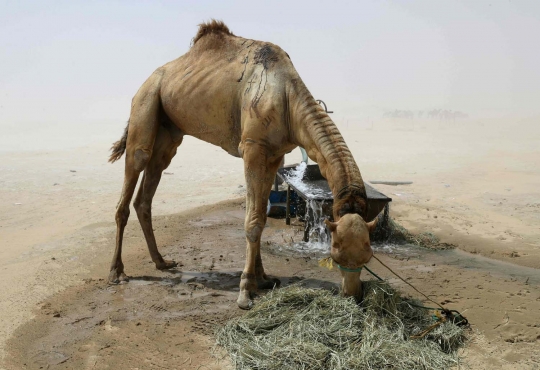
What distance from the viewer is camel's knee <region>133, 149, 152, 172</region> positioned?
222 inches

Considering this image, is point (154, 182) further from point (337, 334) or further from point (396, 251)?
point (396, 251)

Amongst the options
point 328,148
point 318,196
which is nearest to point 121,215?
point 318,196

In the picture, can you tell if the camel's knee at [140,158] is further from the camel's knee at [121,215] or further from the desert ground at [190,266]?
the desert ground at [190,266]

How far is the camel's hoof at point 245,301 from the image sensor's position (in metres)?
4.71

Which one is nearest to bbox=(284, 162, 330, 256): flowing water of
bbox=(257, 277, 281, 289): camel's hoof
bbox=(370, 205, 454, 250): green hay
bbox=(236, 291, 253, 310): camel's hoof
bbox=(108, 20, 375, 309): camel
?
bbox=(370, 205, 454, 250): green hay

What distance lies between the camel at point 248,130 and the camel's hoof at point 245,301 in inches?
0.4

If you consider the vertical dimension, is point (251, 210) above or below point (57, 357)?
above

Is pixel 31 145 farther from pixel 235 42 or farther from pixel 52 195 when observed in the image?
pixel 235 42

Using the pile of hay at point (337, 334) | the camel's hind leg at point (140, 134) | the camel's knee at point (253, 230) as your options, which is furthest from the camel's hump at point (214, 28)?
the pile of hay at point (337, 334)

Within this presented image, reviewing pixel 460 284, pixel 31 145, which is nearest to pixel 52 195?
pixel 460 284

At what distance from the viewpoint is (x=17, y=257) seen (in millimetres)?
6629

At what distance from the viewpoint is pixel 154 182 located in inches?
242

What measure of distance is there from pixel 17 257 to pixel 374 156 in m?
15.0

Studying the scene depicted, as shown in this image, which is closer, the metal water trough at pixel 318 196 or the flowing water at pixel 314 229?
the metal water trough at pixel 318 196
